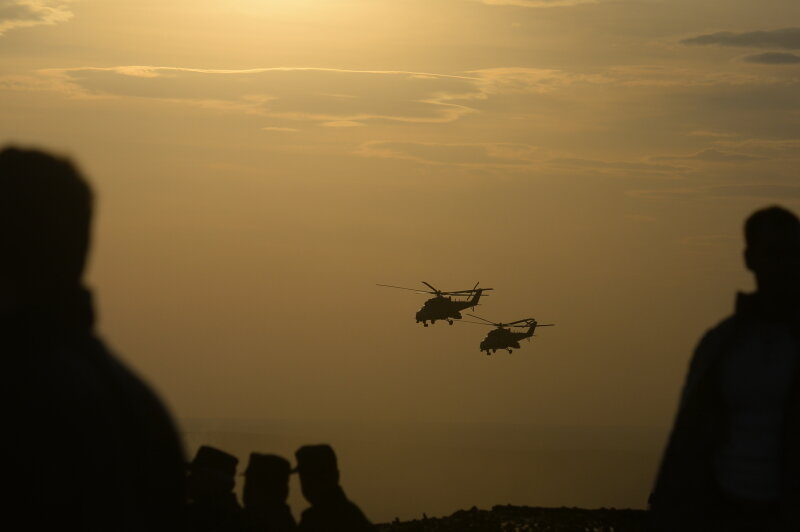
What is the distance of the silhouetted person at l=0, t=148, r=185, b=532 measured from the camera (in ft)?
11.1

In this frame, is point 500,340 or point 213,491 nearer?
point 213,491

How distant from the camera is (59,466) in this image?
3.40m

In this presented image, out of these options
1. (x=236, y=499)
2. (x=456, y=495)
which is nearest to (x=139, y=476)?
(x=236, y=499)

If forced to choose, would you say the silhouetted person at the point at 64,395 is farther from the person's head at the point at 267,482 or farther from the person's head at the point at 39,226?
the person's head at the point at 267,482

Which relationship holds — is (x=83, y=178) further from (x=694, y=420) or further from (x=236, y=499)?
(x=236, y=499)

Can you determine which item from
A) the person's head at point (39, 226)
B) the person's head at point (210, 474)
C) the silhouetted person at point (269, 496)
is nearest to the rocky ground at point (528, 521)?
the person's head at point (210, 474)

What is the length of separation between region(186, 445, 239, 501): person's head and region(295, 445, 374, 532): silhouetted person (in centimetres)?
121

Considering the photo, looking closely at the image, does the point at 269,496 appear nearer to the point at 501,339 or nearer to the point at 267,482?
the point at 267,482

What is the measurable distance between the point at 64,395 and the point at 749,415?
12.7 ft

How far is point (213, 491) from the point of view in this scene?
40.3 feet

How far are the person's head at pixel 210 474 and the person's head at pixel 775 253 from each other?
6.61 meters

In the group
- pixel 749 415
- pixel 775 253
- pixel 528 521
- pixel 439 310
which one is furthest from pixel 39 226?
pixel 439 310

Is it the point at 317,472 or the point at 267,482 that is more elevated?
the point at 317,472

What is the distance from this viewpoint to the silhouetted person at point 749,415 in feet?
20.6
